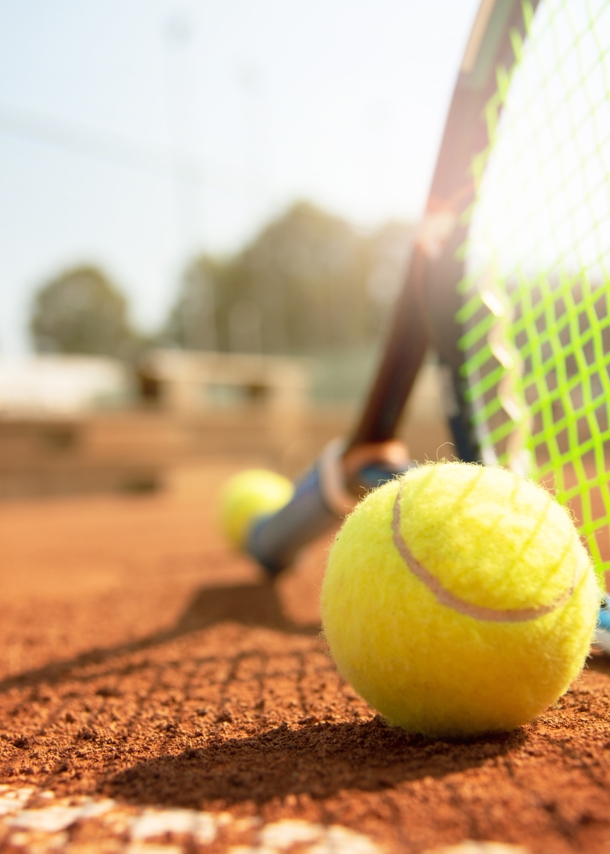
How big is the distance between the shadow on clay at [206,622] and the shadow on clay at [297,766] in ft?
2.39

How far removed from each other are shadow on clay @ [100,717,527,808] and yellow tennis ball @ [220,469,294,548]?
7.40 ft

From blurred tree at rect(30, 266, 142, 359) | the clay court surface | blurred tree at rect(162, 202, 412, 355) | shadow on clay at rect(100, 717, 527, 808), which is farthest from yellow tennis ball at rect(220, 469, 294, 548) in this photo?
blurred tree at rect(30, 266, 142, 359)

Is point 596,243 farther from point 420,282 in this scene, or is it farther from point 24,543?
point 24,543

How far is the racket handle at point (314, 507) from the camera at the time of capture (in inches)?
98.6

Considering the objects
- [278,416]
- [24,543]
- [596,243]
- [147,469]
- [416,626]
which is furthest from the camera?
[278,416]

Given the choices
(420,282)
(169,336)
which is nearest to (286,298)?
(169,336)

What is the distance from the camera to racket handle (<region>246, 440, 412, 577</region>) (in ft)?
8.21

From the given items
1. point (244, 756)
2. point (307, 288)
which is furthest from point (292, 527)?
point (307, 288)

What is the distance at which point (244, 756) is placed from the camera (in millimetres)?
1223

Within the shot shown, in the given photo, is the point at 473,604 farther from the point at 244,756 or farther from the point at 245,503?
the point at 245,503

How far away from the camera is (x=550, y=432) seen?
1658 mm

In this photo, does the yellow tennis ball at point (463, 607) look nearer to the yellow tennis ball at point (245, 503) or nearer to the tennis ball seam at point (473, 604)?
the tennis ball seam at point (473, 604)

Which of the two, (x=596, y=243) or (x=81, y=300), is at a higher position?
(x=81, y=300)

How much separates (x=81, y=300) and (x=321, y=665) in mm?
28262
